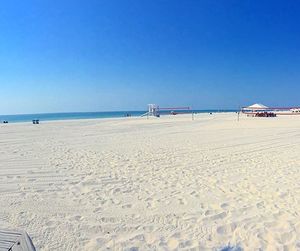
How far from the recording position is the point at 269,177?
21.7 feet

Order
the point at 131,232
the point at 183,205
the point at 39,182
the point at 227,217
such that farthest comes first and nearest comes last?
the point at 39,182, the point at 183,205, the point at 227,217, the point at 131,232

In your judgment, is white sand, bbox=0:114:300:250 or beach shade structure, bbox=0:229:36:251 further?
white sand, bbox=0:114:300:250

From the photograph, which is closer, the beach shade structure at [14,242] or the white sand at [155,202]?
the beach shade structure at [14,242]

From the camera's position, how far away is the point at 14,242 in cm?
270

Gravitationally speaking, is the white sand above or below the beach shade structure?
below

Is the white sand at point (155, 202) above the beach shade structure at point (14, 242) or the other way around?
the other way around

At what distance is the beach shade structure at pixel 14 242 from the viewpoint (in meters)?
2.59

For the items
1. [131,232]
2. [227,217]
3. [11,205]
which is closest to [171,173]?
[227,217]

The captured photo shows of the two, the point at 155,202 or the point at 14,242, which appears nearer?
the point at 14,242

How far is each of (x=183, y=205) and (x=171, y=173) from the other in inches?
90.1

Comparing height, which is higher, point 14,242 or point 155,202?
point 14,242

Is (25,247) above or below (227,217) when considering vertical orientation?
above

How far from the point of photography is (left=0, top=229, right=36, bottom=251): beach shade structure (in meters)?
2.59

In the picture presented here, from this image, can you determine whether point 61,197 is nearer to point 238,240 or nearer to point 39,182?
point 39,182
